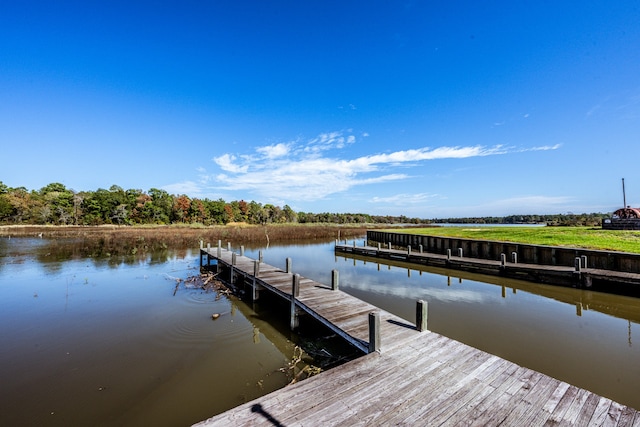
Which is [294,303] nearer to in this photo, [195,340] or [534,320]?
[195,340]

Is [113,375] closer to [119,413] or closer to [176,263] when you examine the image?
[119,413]

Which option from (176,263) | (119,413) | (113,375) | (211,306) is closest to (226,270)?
(176,263)

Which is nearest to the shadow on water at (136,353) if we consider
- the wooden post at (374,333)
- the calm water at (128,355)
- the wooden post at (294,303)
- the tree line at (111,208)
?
the calm water at (128,355)

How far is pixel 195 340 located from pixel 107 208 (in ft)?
296

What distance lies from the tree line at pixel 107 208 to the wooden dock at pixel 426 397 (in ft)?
284

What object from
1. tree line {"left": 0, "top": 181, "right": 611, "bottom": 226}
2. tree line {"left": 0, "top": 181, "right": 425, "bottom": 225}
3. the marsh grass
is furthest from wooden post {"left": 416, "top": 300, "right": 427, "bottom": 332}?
tree line {"left": 0, "top": 181, "right": 425, "bottom": 225}

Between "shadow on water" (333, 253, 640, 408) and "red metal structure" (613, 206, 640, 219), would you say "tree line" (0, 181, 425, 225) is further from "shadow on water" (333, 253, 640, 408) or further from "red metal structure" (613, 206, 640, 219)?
"red metal structure" (613, 206, 640, 219)

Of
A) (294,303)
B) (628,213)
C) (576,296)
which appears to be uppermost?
(628,213)

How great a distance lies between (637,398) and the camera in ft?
19.1

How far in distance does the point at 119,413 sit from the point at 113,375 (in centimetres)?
185

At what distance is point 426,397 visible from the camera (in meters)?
4.49

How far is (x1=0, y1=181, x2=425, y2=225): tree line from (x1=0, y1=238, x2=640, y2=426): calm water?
7205 centimetres

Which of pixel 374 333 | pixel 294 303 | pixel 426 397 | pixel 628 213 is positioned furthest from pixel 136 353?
pixel 628 213

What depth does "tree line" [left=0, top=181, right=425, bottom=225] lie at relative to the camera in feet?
225
